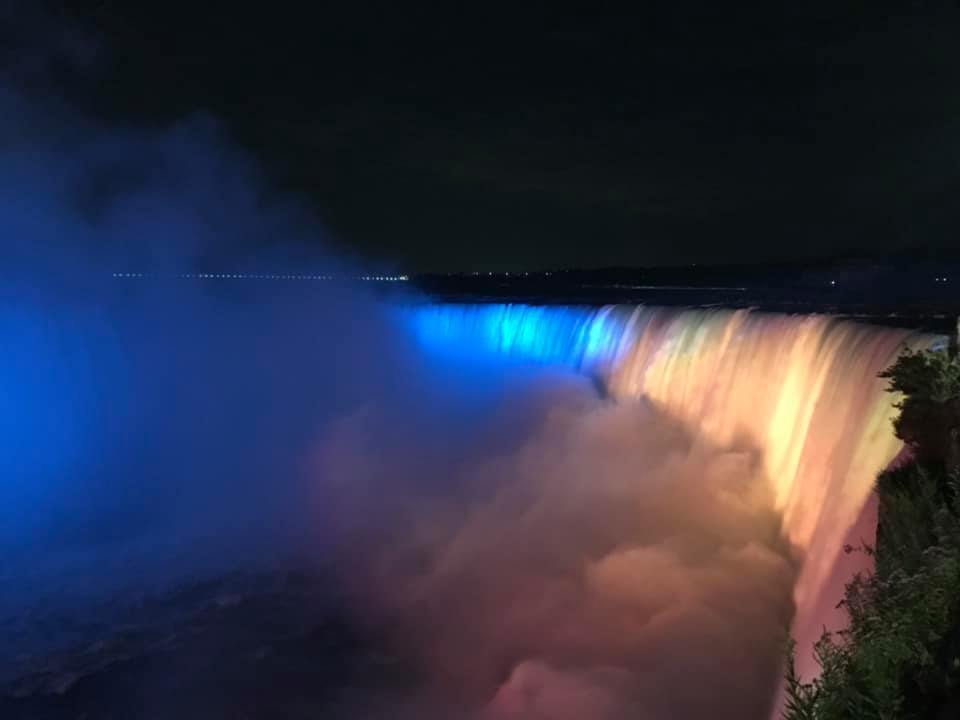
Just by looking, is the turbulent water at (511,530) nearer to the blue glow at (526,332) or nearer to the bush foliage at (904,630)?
the blue glow at (526,332)

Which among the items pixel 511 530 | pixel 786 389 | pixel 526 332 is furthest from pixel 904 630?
pixel 526 332

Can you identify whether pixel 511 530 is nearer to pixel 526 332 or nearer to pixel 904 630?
pixel 904 630

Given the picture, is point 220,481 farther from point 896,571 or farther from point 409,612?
point 896,571

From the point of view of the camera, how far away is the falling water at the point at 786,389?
286 inches

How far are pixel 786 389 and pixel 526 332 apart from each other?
45.6 ft

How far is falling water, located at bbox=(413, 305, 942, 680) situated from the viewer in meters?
7.25

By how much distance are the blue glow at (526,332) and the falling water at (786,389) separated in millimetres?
80

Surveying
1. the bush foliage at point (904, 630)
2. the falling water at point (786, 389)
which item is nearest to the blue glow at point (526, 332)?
the falling water at point (786, 389)

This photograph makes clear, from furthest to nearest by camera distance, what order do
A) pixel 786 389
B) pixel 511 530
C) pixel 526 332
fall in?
1. pixel 526 332
2. pixel 511 530
3. pixel 786 389

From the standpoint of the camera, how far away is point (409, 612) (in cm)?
915

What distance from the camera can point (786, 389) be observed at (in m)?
10.5

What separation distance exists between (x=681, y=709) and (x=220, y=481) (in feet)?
40.8

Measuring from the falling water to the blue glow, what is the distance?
0.26 feet

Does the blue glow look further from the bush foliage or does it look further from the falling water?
the bush foliage
